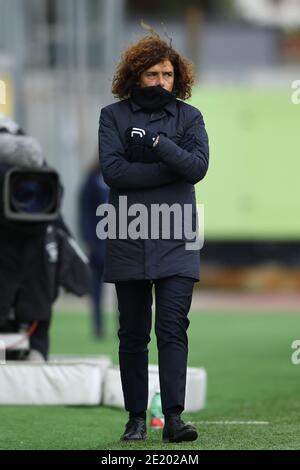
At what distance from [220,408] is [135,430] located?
257 centimetres

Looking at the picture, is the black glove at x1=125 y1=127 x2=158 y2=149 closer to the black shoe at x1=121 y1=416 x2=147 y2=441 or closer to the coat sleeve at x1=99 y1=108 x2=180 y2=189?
the coat sleeve at x1=99 y1=108 x2=180 y2=189

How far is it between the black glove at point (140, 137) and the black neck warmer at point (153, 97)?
0.58 feet

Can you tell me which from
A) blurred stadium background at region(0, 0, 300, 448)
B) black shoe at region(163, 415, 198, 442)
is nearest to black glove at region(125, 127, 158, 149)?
black shoe at region(163, 415, 198, 442)

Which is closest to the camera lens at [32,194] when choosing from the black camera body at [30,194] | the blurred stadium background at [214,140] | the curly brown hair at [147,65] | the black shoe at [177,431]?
the black camera body at [30,194]

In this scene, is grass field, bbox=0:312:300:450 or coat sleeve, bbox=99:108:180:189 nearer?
coat sleeve, bbox=99:108:180:189

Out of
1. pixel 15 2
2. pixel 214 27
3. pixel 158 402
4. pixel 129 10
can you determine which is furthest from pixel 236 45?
pixel 158 402

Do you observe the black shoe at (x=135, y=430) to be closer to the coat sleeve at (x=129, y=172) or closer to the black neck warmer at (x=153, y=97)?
the coat sleeve at (x=129, y=172)

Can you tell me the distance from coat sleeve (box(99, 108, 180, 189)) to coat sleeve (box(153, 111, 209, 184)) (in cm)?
7

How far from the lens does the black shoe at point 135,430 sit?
748 cm

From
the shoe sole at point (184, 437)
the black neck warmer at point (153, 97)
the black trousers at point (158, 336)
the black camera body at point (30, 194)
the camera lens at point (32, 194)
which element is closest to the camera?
the shoe sole at point (184, 437)

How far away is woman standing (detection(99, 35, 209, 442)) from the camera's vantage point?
734 cm

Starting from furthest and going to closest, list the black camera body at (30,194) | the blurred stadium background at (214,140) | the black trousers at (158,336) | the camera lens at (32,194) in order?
1. the blurred stadium background at (214,140)
2. the camera lens at (32,194)
3. the black camera body at (30,194)
4. the black trousers at (158,336)
